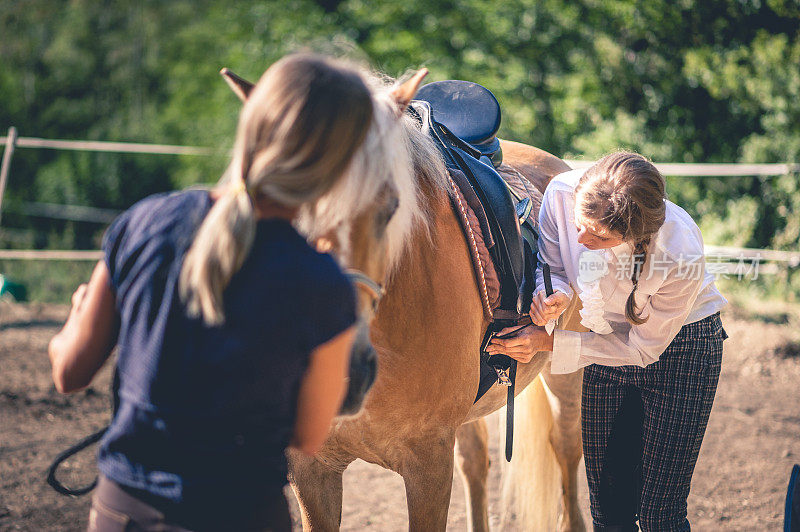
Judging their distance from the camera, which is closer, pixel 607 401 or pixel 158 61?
pixel 607 401

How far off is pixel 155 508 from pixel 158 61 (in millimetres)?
24119

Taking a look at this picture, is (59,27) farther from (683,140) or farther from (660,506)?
(660,506)

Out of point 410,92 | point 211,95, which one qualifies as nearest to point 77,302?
point 410,92

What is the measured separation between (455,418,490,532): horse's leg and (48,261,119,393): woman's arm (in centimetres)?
203

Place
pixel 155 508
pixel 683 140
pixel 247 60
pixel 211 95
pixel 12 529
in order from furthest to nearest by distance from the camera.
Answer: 1. pixel 211 95
2. pixel 247 60
3. pixel 683 140
4. pixel 12 529
5. pixel 155 508

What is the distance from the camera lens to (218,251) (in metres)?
0.88

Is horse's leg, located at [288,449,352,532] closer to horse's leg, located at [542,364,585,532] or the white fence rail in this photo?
horse's leg, located at [542,364,585,532]

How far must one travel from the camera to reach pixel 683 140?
934 centimetres

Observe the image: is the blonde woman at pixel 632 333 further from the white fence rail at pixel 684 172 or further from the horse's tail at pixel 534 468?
the white fence rail at pixel 684 172

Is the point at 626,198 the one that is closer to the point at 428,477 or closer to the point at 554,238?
the point at 554,238

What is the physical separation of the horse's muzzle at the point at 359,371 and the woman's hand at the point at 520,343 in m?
0.91

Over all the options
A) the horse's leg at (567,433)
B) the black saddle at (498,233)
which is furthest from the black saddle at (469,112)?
the horse's leg at (567,433)

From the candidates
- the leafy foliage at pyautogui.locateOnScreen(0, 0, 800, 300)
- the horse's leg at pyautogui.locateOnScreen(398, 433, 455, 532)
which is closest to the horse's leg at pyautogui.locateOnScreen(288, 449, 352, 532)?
the horse's leg at pyautogui.locateOnScreen(398, 433, 455, 532)

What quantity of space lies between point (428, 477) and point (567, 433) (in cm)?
127
